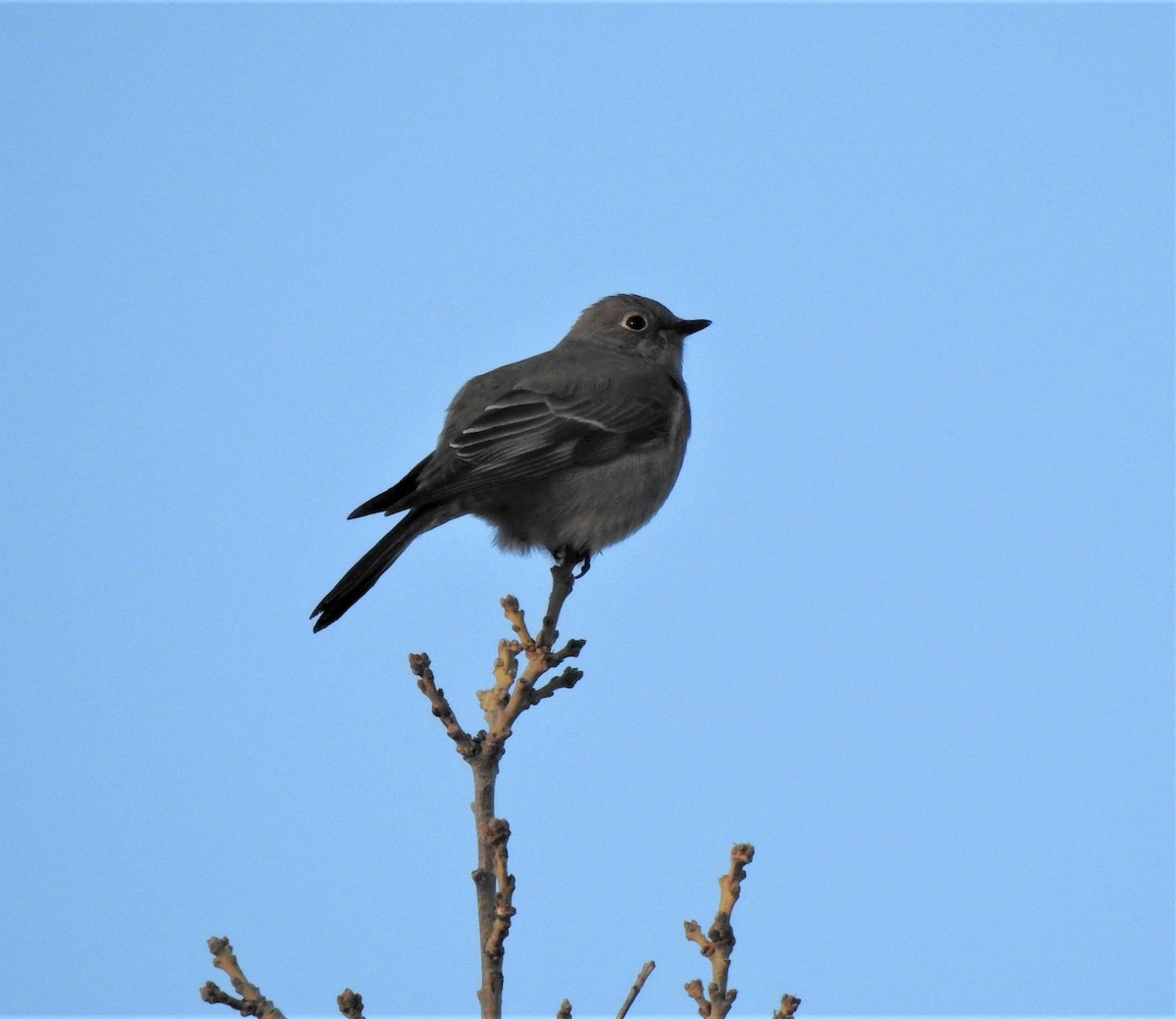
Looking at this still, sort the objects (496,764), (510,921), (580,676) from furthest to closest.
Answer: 1. (580,676)
2. (496,764)
3. (510,921)

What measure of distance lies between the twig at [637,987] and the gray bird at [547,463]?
320cm

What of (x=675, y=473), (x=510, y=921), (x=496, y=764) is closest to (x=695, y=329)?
(x=675, y=473)

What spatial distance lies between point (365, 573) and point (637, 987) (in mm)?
3288

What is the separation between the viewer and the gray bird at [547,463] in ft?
24.9

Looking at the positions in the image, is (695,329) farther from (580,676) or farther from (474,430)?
(580,676)

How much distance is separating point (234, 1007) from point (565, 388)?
492 cm

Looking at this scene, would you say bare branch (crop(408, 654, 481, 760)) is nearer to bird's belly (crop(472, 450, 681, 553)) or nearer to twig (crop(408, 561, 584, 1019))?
twig (crop(408, 561, 584, 1019))

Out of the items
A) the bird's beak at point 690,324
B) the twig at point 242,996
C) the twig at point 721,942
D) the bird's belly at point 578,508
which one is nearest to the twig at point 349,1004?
the twig at point 242,996

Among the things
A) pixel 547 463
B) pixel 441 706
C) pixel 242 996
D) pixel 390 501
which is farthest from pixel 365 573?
pixel 242 996

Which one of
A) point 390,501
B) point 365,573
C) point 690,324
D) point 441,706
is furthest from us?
point 690,324

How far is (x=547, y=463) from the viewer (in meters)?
8.01

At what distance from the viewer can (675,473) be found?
8930 mm

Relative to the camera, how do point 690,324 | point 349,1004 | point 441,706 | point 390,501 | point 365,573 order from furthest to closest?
point 690,324, point 390,501, point 365,573, point 441,706, point 349,1004

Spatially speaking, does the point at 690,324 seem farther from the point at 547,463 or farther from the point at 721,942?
the point at 721,942
